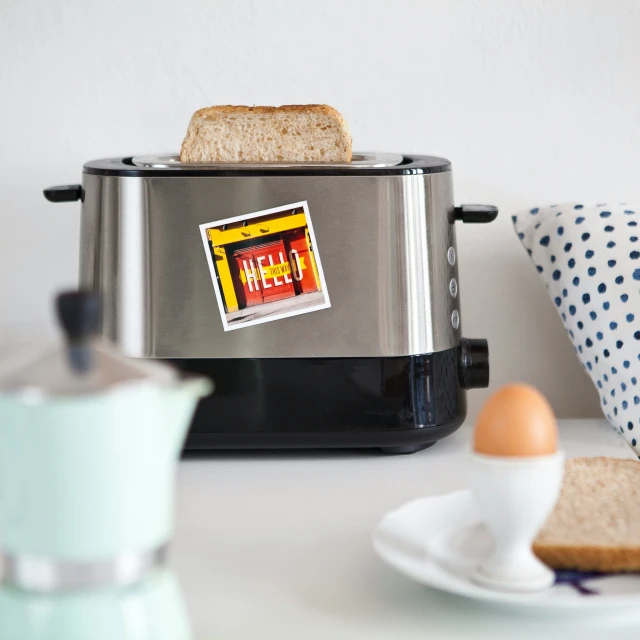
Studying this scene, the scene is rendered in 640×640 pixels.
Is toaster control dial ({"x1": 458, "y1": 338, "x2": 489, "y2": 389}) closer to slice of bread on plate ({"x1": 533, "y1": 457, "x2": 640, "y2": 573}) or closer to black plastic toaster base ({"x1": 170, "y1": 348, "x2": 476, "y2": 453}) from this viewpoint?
black plastic toaster base ({"x1": 170, "y1": 348, "x2": 476, "y2": 453})

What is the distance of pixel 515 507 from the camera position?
563 mm

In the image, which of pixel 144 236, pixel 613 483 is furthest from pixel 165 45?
pixel 613 483

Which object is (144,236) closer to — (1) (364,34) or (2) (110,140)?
(2) (110,140)

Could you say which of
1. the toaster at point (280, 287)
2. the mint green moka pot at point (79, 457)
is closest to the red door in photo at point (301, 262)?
the toaster at point (280, 287)

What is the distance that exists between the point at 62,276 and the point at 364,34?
0.47 meters

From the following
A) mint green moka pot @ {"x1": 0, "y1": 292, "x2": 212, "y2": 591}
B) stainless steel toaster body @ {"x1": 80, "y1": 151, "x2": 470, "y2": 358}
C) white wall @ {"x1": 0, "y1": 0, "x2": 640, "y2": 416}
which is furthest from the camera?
white wall @ {"x1": 0, "y1": 0, "x2": 640, "y2": 416}

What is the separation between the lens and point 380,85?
3.85ft

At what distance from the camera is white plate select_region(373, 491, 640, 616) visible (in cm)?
56

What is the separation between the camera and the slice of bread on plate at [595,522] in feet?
2.07

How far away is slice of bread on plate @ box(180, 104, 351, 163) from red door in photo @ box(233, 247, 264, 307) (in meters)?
0.12

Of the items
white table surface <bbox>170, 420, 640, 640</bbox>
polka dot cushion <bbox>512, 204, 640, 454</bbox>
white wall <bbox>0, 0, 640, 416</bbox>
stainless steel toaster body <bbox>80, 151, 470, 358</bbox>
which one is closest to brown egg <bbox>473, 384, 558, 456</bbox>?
white table surface <bbox>170, 420, 640, 640</bbox>

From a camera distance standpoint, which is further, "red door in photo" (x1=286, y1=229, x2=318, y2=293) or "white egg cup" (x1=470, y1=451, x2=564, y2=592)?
"red door in photo" (x1=286, y1=229, x2=318, y2=293)

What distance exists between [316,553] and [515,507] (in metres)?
0.20

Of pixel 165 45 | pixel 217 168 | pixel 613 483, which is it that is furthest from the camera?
pixel 165 45
